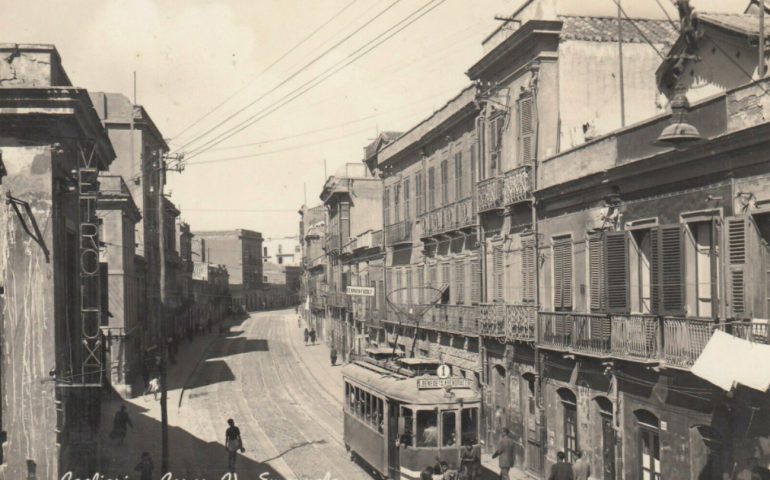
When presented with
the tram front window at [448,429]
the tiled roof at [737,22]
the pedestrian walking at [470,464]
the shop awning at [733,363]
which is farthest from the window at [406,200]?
the shop awning at [733,363]

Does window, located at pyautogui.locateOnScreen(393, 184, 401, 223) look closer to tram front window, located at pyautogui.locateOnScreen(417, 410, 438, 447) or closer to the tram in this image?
the tram

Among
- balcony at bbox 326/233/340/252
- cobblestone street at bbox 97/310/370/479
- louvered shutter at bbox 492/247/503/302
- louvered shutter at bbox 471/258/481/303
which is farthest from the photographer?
balcony at bbox 326/233/340/252

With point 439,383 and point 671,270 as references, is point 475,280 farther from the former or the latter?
point 671,270

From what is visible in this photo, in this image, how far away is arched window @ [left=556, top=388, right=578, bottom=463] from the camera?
64.8 ft

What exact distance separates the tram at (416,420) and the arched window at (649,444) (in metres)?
3.49

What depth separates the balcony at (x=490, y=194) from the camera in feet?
79.0

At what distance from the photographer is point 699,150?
14.5 metres

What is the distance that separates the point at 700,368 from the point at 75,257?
13399 millimetres

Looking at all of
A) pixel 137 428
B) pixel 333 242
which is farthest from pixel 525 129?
pixel 333 242

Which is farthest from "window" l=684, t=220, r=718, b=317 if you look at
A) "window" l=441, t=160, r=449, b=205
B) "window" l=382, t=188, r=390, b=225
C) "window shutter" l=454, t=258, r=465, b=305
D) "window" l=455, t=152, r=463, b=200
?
"window" l=382, t=188, r=390, b=225

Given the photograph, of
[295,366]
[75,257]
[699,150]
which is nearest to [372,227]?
[295,366]

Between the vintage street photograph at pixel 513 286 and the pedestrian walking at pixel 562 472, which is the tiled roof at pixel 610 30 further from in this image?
the pedestrian walking at pixel 562 472

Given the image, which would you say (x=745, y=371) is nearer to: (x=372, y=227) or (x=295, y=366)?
(x=295, y=366)

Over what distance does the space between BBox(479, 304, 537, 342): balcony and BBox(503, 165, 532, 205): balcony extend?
2920mm
